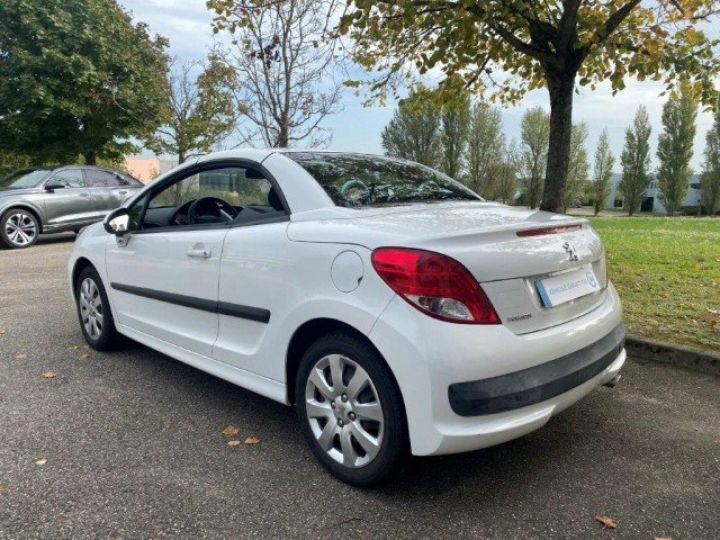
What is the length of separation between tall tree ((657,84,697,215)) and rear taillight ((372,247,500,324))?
58.4m

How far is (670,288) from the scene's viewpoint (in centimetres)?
601

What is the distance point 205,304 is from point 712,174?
189 feet

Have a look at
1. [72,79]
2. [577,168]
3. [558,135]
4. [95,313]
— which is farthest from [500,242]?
[577,168]

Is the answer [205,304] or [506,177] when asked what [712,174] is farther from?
[205,304]

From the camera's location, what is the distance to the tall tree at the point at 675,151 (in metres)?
51.7

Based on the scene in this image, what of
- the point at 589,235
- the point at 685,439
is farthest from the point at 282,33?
the point at 685,439

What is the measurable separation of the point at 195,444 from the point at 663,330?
371cm

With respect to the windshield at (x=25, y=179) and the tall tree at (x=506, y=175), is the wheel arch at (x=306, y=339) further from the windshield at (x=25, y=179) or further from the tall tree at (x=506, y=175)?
the tall tree at (x=506, y=175)

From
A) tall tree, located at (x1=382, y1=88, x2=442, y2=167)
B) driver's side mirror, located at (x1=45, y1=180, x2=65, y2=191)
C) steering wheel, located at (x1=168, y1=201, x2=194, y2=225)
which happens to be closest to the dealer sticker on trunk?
steering wheel, located at (x1=168, y1=201, x2=194, y2=225)

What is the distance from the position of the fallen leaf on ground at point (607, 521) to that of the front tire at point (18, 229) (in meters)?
11.9

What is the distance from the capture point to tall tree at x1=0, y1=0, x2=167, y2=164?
620 inches

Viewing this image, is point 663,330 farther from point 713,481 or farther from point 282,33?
point 282,33

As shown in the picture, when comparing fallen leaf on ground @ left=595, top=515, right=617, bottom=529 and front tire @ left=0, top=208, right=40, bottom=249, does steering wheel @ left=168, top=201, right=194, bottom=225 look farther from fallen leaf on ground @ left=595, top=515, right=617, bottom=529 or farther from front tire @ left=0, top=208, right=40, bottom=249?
front tire @ left=0, top=208, right=40, bottom=249

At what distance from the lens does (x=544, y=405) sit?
7.63ft
